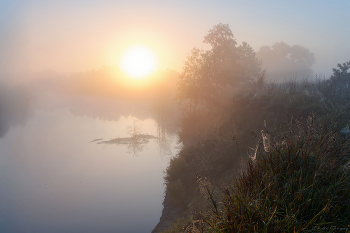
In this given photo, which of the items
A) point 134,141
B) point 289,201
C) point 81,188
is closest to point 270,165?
point 289,201

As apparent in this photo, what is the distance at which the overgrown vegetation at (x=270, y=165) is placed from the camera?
2666 millimetres

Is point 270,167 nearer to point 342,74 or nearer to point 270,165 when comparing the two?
point 270,165

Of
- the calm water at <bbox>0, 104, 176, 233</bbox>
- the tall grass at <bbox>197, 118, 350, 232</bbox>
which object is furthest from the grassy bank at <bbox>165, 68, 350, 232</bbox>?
the calm water at <bbox>0, 104, 176, 233</bbox>

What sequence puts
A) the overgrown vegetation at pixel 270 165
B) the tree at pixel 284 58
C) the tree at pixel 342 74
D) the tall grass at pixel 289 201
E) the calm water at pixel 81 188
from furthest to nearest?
1. the tree at pixel 284 58
2. the tree at pixel 342 74
3. the calm water at pixel 81 188
4. the overgrown vegetation at pixel 270 165
5. the tall grass at pixel 289 201

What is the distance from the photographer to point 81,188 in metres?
14.7

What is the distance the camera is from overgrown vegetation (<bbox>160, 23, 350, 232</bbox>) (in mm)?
2666

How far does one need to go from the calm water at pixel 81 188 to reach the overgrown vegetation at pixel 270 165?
2.81 m

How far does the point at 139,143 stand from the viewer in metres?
24.3

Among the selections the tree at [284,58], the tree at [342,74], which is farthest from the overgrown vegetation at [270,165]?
the tree at [284,58]

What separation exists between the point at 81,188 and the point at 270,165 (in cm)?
1553

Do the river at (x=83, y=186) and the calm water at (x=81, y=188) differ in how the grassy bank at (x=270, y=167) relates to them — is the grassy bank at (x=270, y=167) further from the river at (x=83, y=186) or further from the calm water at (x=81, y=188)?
the river at (x=83, y=186)

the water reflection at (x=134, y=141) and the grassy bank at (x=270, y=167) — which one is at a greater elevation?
the water reflection at (x=134, y=141)

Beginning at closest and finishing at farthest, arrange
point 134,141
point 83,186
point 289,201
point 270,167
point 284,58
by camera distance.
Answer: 1. point 289,201
2. point 270,167
3. point 83,186
4. point 134,141
5. point 284,58

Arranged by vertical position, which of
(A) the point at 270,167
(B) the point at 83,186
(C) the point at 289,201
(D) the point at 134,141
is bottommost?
(B) the point at 83,186
